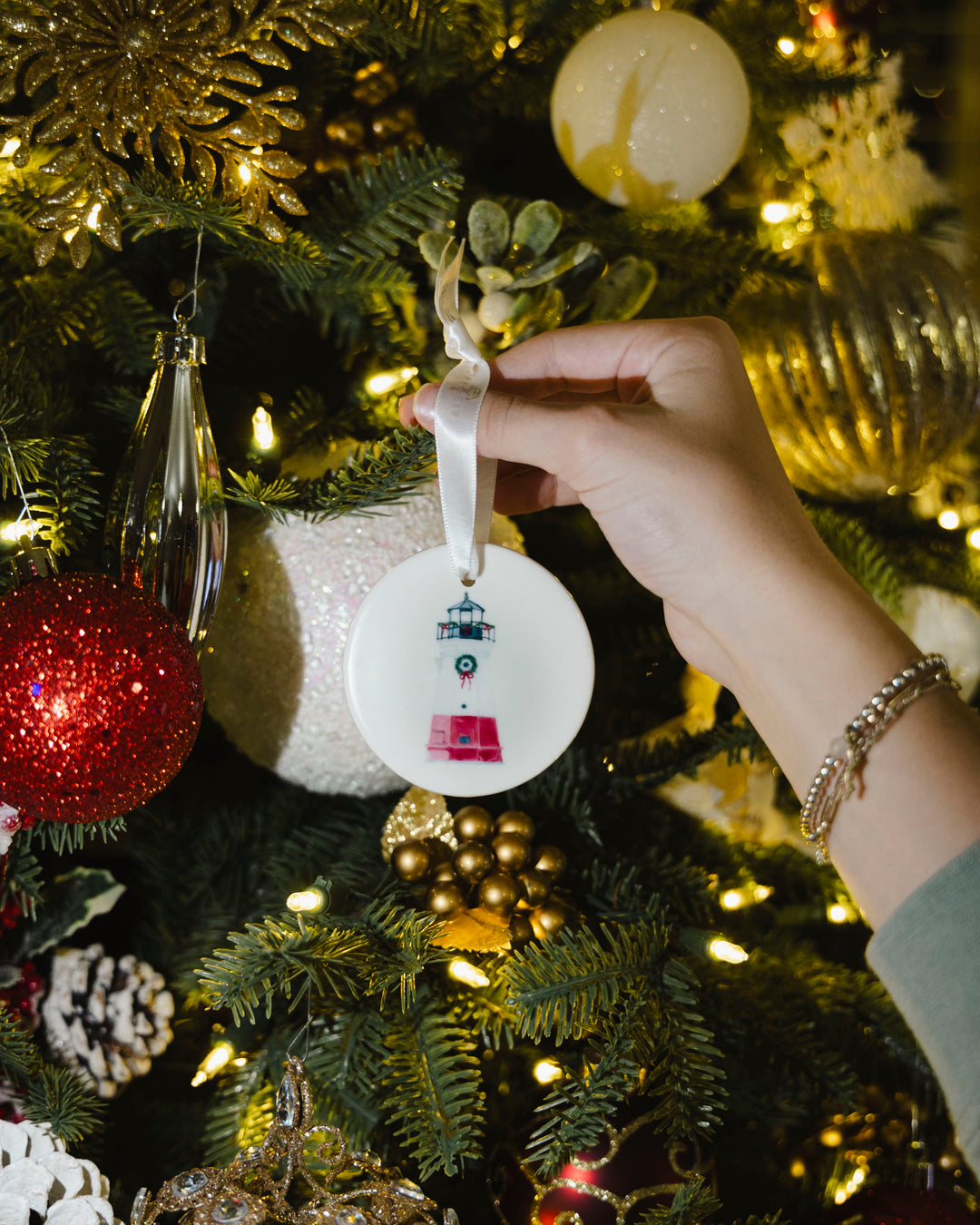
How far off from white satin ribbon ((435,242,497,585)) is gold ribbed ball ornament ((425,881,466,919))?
307mm

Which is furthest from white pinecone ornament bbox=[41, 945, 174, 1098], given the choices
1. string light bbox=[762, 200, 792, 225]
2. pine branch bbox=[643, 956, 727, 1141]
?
string light bbox=[762, 200, 792, 225]

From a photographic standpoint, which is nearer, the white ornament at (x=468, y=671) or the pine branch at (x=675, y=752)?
the white ornament at (x=468, y=671)

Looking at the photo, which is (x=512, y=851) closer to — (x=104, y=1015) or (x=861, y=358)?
(x=104, y=1015)

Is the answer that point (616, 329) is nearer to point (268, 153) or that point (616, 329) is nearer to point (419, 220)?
point (419, 220)

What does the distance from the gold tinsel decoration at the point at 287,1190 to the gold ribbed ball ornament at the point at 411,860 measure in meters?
0.19

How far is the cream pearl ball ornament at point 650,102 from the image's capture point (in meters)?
0.85

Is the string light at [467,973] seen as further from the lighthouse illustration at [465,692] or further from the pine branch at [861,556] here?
the pine branch at [861,556]

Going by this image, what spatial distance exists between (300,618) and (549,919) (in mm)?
339

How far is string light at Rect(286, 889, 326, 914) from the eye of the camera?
0.71 metres

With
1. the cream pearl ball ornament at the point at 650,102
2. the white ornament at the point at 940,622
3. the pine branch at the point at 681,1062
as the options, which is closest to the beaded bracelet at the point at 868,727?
the pine branch at the point at 681,1062

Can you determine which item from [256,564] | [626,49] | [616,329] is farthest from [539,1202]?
[626,49]

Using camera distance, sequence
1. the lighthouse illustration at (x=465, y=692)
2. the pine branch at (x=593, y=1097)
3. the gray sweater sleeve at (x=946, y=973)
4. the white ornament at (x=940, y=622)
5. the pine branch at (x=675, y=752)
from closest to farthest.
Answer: the gray sweater sleeve at (x=946, y=973) < the pine branch at (x=593, y=1097) < the lighthouse illustration at (x=465, y=692) < the pine branch at (x=675, y=752) < the white ornament at (x=940, y=622)

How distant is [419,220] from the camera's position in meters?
0.81

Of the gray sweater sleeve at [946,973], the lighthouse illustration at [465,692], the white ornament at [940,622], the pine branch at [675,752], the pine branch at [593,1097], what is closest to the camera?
the gray sweater sleeve at [946,973]
